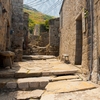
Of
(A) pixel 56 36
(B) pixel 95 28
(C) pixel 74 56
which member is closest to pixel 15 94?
(B) pixel 95 28

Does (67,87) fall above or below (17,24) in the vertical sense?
below

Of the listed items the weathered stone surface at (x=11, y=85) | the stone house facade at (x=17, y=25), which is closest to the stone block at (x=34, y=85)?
the weathered stone surface at (x=11, y=85)

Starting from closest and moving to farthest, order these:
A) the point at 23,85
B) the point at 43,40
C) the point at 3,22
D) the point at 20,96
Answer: the point at 20,96 → the point at 23,85 → the point at 3,22 → the point at 43,40

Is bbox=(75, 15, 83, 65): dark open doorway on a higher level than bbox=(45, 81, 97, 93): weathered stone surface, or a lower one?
higher

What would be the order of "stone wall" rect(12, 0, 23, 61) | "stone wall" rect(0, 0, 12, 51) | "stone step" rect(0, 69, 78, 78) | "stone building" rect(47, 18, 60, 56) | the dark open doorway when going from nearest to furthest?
"stone step" rect(0, 69, 78, 78) < "stone wall" rect(0, 0, 12, 51) < the dark open doorway < "stone wall" rect(12, 0, 23, 61) < "stone building" rect(47, 18, 60, 56)

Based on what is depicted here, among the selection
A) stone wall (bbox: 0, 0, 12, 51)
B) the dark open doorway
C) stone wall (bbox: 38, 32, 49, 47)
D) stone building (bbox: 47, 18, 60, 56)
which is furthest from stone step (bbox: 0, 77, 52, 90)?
stone wall (bbox: 38, 32, 49, 47)

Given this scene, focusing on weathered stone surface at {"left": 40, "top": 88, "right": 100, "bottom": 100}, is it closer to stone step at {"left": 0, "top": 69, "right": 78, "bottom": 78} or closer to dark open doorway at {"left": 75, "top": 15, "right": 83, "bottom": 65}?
stone step at {"left": 0, "top": 69, "right": 78, "bottom": 78}

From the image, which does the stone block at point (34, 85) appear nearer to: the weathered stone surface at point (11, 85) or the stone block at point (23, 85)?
the stone block at point (23, 85)

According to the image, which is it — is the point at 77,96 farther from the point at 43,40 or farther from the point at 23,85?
the point at 43,40

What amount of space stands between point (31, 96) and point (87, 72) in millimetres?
1997

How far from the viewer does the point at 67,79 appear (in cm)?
414

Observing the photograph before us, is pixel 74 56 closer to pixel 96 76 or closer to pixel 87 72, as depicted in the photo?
pixel 87 72

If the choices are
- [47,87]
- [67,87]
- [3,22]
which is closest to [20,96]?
[47,87]

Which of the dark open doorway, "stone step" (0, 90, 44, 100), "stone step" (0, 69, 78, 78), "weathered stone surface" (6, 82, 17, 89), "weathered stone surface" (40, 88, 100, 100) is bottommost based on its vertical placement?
"stone step" (0, 90, 44, 100)
